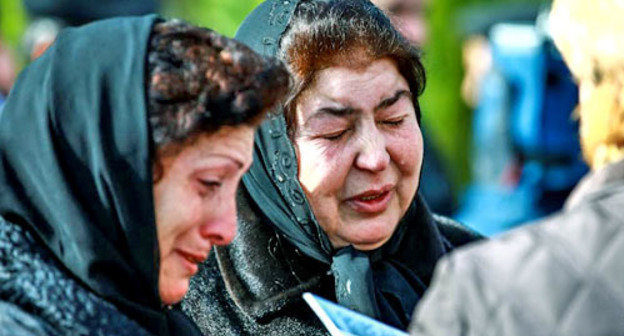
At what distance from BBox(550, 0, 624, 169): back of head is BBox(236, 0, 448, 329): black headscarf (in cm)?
91

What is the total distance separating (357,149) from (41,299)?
120cm

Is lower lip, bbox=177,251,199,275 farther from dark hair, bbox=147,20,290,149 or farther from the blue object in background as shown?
the blue object in background

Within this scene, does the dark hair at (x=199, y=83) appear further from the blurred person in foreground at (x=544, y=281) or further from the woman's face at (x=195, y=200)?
the blurred person in foreground at (x=544, y=281)

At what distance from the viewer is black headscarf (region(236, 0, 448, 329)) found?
3322 millimetres

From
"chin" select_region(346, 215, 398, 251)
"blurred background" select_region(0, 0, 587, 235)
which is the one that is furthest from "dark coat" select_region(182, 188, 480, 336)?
"blurred background" select_region(0, 0, 587, 235)

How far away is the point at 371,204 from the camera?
11.2 ft

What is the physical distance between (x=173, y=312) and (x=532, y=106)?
389 cm

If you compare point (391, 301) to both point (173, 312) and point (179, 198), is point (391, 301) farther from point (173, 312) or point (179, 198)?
point (179, 198)

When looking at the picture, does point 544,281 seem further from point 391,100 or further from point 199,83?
point 391,100

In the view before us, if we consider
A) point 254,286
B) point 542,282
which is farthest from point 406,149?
point 542,282

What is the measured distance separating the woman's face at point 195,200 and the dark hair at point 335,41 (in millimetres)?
685

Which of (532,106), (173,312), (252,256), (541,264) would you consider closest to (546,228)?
(541,264)

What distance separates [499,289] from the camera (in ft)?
6.57

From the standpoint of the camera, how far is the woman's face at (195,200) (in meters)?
2.53
